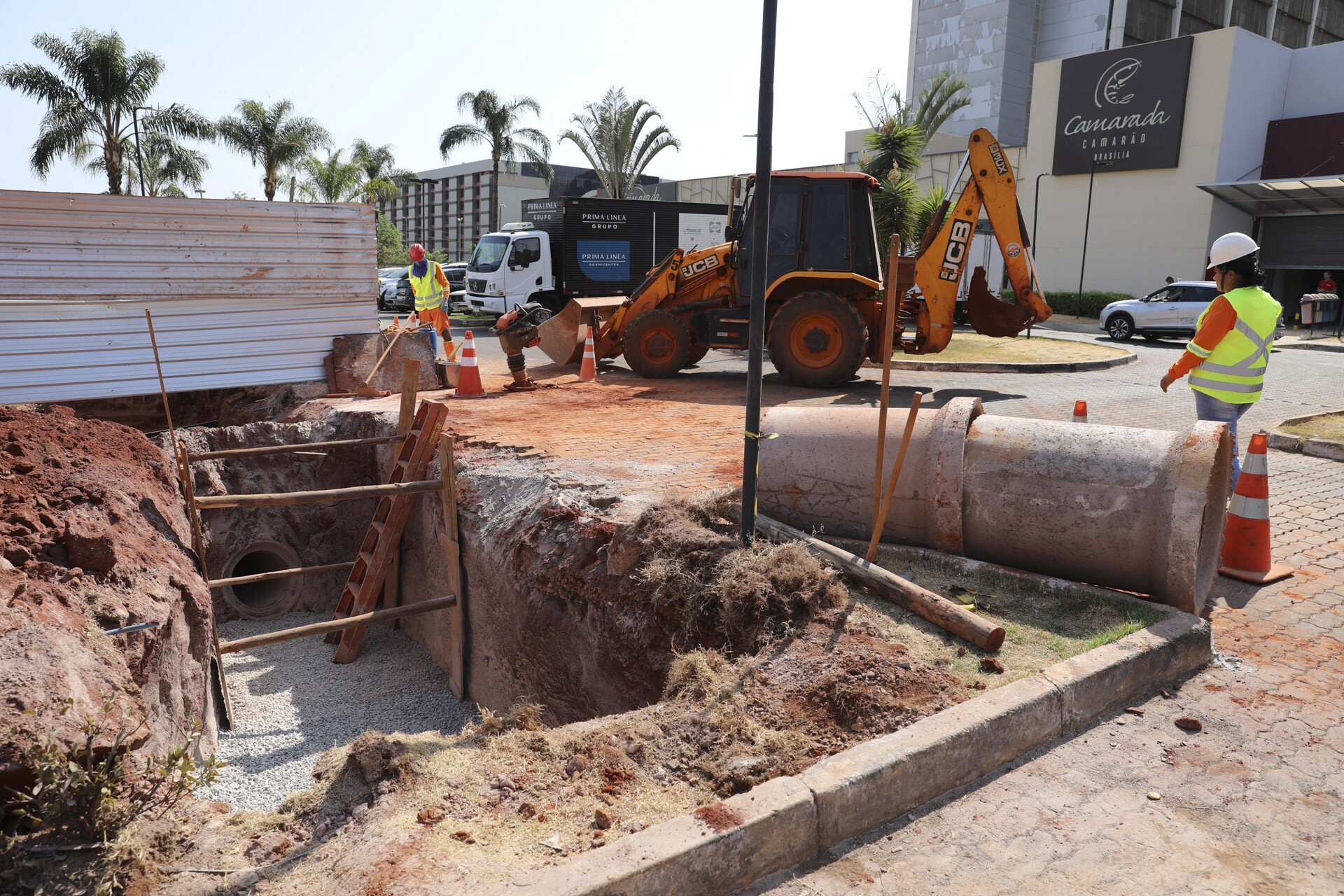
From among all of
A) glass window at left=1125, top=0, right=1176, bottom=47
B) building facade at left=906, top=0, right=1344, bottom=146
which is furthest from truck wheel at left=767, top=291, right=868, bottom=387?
glass window at left=1125, top=0, right=1176, bottom=47

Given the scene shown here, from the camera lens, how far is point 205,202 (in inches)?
354

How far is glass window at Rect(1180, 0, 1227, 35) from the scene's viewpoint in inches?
1975

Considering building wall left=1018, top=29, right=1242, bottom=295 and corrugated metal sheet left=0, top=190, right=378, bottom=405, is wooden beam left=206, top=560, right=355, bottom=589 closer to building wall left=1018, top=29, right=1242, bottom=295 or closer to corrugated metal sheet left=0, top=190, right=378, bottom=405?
corrugated metal sheet left=0, top=190, right=378, bottom=405

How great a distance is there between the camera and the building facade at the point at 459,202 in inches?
3140

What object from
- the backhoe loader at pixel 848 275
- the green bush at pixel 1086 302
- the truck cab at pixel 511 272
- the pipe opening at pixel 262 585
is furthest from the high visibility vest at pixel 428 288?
the green bush at pixel 1086 302

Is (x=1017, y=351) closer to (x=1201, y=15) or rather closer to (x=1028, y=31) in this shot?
(x=1028, y=31)

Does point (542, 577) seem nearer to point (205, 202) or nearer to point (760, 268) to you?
point (760, 268)

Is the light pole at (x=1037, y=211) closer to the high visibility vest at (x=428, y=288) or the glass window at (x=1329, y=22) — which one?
the high visibility vest at (x=428, y=288)

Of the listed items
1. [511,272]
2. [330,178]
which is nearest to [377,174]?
[330,178]

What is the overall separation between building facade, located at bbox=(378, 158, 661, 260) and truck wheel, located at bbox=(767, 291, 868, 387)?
6623cm

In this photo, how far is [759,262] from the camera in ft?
14.1

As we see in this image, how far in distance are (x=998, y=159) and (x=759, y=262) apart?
8.31 meters

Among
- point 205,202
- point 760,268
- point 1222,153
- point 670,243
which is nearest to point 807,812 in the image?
point 760,268

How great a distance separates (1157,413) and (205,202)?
1089 cm
